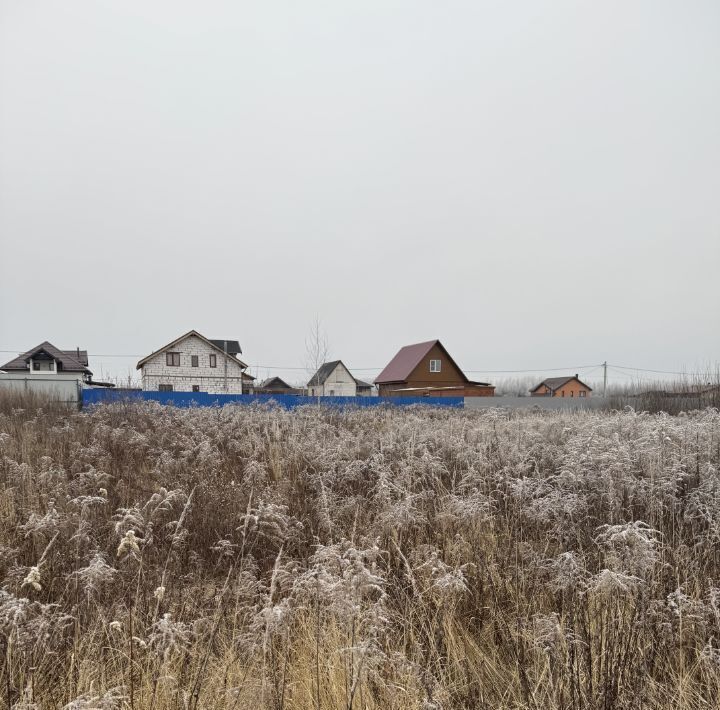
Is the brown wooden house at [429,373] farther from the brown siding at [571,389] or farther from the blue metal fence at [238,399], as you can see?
the brown siding at [571,389]

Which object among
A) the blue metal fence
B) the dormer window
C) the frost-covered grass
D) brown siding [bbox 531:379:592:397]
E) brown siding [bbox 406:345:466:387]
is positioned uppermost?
the dormer window

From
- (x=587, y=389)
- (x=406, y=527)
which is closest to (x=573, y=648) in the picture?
(x=406, y=527)

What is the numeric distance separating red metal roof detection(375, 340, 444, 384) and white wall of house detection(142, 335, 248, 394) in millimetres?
13969

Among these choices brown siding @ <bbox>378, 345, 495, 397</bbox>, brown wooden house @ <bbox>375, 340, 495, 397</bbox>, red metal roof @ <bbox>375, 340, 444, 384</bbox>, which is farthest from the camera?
red metal roof @ <bbox>375, 340, 444, 384</bbox>

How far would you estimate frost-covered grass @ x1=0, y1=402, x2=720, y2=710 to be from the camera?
6.68ft

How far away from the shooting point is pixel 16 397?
17.5 metres

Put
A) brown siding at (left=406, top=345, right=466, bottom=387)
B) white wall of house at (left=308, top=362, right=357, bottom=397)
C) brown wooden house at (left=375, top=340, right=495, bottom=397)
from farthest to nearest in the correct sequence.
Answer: white wall of house at (left=308, top=362, right=357, bottom=397) → brown siding at (left=406, top=345, right=466, bottom=387) → brown wooden house at (left=375, top=340, right=495, bottom=397)

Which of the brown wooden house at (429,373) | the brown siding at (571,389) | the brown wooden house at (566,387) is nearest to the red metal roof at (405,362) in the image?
the brown wooden house at (429,373)

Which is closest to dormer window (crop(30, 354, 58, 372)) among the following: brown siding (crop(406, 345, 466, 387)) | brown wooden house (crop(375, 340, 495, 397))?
brown wooden house (crop(375, 340, 495, 397))

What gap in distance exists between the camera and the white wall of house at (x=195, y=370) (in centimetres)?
4094

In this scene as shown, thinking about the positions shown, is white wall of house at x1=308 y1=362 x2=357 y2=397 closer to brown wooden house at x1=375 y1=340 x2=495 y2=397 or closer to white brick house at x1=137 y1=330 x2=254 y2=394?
brown wooden house at x1=375 y1=340 x2=495 y2=397

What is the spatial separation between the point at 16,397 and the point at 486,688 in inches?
800

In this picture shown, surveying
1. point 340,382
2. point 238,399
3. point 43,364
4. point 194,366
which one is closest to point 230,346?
point 194,366

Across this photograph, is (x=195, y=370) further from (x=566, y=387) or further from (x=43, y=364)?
(x=566, y=387)
